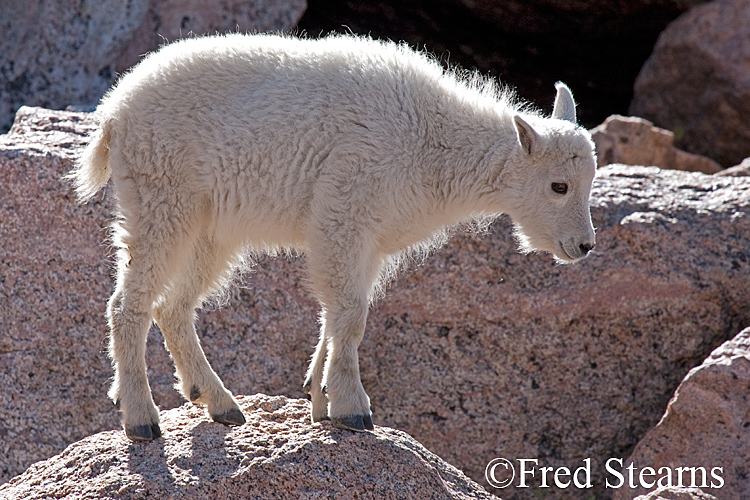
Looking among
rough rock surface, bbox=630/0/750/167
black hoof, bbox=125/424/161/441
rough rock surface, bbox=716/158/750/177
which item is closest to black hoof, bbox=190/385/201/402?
black hoof, bbox=125/424/161/441

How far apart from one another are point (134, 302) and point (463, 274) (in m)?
2.58

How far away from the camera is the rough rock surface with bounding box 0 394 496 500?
423 cm

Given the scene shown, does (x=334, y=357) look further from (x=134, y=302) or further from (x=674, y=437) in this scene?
(x=674, y=437)

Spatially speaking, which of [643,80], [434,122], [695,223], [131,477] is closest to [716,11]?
[643,80]

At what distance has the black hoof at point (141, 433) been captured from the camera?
466cm

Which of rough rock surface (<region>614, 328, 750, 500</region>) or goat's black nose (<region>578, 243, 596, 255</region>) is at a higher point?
goat's black nose (<region>578, 243, 596, 255</region>)

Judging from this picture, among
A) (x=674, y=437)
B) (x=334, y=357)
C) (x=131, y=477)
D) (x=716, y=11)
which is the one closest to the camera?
(x=131, y=477)

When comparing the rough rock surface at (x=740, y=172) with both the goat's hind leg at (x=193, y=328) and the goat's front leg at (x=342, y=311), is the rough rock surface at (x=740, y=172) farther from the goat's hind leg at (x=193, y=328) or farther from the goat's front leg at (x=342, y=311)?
the goat's hind leg at (x=193, y=328)

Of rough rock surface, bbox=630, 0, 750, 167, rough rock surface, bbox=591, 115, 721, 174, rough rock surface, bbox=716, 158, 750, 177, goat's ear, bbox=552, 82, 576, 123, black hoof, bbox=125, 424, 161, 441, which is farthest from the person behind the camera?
rough rock surface, bbox=630, 0, 750, 167

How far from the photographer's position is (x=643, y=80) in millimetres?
10602

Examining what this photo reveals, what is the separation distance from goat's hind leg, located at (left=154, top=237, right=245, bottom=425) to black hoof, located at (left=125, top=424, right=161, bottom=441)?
0.39m

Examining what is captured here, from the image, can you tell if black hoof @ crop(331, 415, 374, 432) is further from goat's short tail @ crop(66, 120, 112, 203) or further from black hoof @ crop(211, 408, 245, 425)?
goat's short tail @ crop(66, 120, 112, 203)

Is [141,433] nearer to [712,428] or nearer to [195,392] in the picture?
[195,392]

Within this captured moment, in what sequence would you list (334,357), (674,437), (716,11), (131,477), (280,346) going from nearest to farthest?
(131,477) → (334,357) → (674,437) → (280,346) → (716,11)
